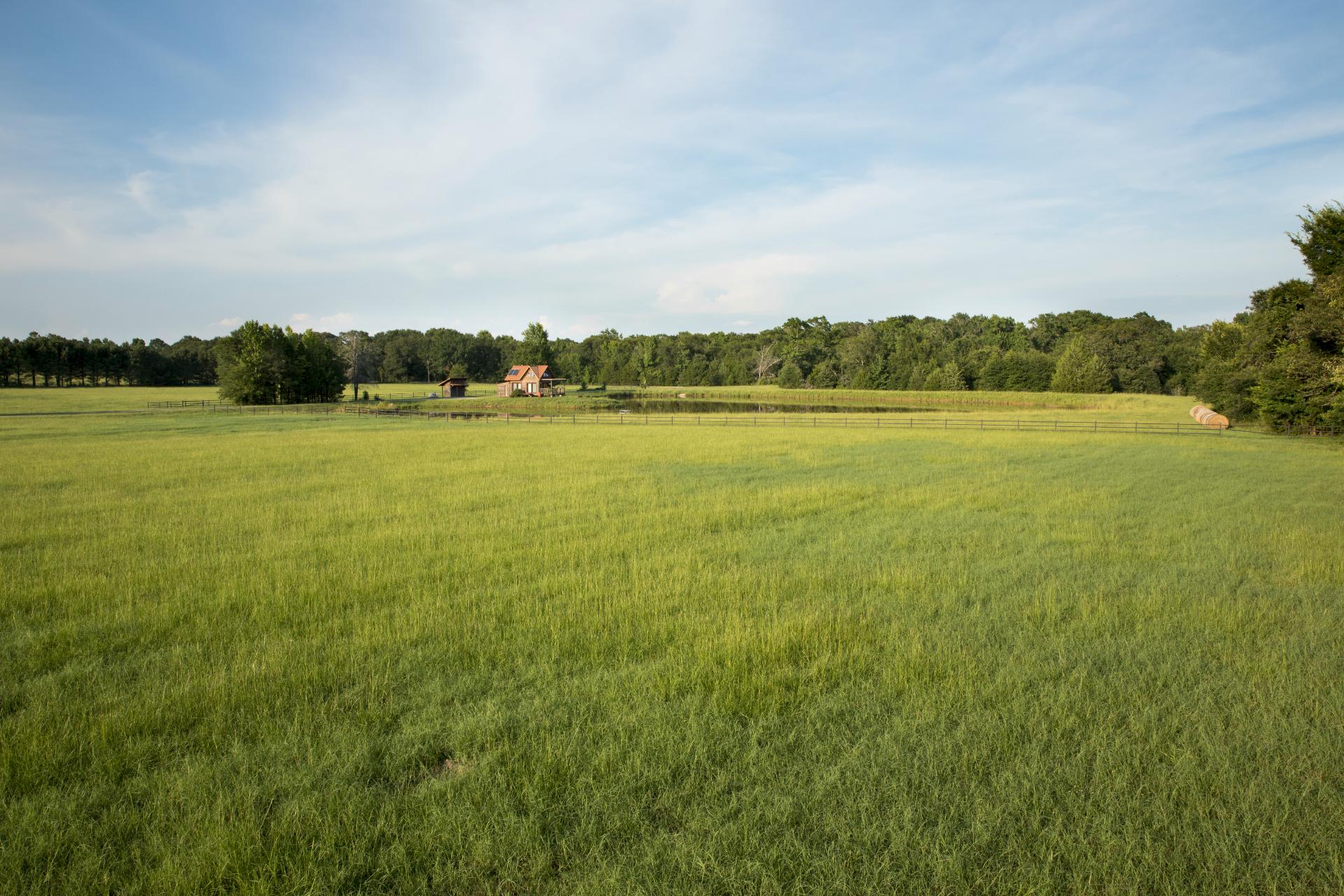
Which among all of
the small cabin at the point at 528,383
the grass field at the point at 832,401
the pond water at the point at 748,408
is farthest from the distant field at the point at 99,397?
the pond water at the point at 748,408

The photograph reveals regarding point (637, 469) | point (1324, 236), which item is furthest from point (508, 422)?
point (1324, 236)

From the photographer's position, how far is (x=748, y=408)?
245 feet

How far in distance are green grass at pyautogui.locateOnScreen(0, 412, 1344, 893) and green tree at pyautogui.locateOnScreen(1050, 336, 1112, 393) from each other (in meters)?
74.6

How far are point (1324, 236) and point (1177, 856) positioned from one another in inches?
1646

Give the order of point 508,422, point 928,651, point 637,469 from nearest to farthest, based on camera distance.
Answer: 1. point 928,651
2. point 637,469
3. point 508,422

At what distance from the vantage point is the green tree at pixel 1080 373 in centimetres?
7825

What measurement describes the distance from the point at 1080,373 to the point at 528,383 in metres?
72.6

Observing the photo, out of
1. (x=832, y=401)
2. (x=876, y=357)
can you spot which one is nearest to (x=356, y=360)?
(x=832, y=401)

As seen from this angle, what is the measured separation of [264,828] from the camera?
4.12 meters

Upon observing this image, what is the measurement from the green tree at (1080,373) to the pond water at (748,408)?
17435 mm

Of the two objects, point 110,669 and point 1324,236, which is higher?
point 1324,236

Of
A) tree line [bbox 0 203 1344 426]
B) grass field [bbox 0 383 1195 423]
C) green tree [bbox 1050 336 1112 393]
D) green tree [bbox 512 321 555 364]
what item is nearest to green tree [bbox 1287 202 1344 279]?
tree line [bbox 0 203 1344 426]

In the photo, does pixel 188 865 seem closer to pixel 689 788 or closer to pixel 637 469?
pixel 689 788

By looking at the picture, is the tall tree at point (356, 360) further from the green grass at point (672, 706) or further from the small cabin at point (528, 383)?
the green grass at point (672, 706)
